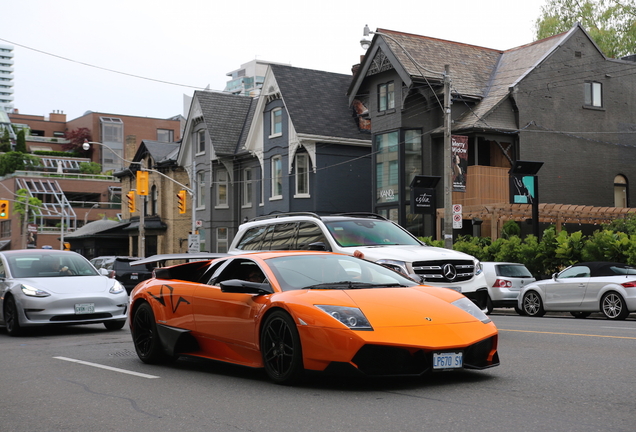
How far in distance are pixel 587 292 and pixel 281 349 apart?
13039mm

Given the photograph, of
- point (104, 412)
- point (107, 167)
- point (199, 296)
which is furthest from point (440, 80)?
point (107, 167)

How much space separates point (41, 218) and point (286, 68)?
56.1 metres

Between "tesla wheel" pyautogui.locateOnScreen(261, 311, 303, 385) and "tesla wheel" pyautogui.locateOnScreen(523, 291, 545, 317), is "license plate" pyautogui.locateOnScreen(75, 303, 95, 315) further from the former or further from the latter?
"tesla wheel" pyautogui.locateOnScreen(523, 291, 545, 317)

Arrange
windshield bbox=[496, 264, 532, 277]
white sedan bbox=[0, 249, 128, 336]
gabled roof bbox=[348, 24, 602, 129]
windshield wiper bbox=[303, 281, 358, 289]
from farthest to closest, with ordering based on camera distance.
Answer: gabled roof bbox=[348, 24, 602, 129] → windshield bbox=[496, 264, 532, 277] → white sedan bbox=[0, 249, 128, 336] → windshield wiper bbox=[303, 281, 358, 289]

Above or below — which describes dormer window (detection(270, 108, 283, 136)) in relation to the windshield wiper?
above

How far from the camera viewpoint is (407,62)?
1387 inches

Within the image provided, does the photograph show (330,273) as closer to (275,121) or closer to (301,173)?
(301,173)

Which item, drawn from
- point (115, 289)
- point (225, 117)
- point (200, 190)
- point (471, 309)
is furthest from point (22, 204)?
point (471, 309)

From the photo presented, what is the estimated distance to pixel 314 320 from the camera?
708 centimetres

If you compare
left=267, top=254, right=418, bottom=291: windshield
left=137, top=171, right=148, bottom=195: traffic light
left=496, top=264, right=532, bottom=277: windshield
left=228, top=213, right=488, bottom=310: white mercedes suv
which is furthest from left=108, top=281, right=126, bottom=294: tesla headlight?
left=137, top=171, right=148, bottom=195: traffic light

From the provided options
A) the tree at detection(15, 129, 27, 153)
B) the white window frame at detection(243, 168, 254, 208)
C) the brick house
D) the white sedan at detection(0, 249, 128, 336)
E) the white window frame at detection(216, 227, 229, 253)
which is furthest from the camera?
the tree at detection(15, 129, 27, 153)

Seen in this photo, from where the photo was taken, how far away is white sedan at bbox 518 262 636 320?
58.9ft

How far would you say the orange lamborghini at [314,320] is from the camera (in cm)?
697

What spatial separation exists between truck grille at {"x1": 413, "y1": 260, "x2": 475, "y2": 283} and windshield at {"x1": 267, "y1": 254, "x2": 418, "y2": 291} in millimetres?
3207
